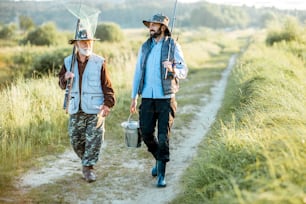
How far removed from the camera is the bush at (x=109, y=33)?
152 ft

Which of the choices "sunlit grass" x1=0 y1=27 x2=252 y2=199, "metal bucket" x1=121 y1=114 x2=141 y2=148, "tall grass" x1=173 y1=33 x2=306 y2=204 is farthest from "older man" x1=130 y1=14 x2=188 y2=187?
"sunlit grass" x1=0 y1=27 x2=252 y2=199

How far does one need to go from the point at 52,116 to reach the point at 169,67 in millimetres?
4072

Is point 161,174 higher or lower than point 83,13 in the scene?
lower

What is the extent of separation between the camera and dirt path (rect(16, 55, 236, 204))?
5699 millimetres

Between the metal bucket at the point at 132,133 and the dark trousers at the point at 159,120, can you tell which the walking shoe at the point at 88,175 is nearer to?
the metal bucket at the point at 132,133

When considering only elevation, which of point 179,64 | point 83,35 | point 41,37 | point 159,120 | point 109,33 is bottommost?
point 41,37

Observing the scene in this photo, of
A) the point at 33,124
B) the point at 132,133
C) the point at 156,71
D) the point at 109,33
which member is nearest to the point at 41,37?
the point at 109,33

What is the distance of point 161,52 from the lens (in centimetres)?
581

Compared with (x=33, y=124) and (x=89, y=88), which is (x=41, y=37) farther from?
(x=89, y=88)

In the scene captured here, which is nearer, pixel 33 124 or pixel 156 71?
pixel 156 71

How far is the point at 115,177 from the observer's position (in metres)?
6.54

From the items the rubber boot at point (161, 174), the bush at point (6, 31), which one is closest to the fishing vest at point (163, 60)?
the rubber boot at point (161, 174)

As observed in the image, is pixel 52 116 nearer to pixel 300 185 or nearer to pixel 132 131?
pixel 132 131

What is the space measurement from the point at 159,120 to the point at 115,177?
1.27 m
